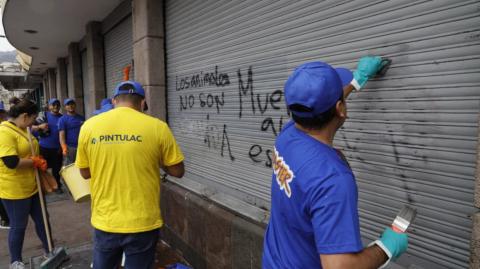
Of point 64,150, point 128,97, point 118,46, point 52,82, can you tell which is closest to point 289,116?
point 128,97

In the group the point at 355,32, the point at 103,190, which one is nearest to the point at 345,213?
the point at 355,32

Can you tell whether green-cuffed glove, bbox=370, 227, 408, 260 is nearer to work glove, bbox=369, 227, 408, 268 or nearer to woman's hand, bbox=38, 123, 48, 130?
work glove, bbox=369, 227, 408, 268

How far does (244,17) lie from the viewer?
3.65 m

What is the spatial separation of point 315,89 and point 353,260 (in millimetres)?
723

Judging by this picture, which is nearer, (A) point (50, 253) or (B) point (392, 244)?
(B) point (392, 244)

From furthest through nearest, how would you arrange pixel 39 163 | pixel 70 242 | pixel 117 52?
pixel 117 52
pixel 70 242
pixel 39 163

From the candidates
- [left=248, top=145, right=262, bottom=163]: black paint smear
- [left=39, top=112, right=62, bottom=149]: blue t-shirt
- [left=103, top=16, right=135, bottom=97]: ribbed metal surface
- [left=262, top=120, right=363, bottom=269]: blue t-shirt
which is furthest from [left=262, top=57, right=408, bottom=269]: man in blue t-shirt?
[left=39, top=112, right=62, bottom=149]: blue t-shirt

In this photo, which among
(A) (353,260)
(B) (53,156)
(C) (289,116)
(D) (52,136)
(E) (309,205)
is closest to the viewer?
(A) (353,260)

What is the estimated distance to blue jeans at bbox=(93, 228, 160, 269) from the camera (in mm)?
2582

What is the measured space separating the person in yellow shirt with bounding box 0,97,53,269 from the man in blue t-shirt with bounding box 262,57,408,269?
3.38 metres

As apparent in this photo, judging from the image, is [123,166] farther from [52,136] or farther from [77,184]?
[52,136]

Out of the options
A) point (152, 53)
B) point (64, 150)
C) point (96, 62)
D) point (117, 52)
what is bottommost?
point (64, 150)

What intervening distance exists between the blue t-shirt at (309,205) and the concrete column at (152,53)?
4.01m

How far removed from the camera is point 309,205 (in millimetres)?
1323
